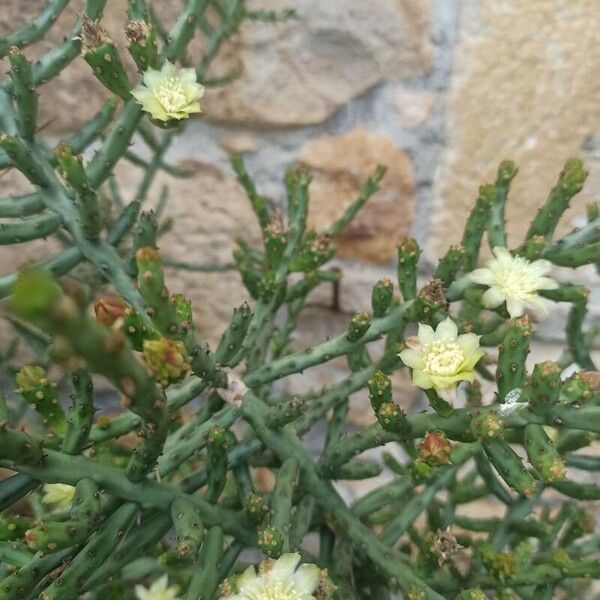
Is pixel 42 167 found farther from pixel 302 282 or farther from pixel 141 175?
pixel 141 175

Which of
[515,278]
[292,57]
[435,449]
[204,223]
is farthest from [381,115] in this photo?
[435,449]

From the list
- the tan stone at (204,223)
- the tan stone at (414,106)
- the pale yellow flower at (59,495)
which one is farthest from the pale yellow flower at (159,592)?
the tan stone at (414,106)

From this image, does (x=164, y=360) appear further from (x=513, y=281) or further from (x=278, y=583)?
(x=513, y=281)

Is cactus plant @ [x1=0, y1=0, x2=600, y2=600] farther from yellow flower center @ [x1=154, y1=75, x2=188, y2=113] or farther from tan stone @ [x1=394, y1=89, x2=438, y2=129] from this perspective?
tan stone @ [x1=394, y1=89, x2=438, y2=129]

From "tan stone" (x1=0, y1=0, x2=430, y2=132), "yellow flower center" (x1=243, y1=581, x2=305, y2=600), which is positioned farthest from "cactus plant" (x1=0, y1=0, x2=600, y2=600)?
"tan stone" (x1=0, y1=0, x2=430, y2=132)

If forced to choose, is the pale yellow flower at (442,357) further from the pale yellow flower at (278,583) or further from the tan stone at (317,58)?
the tan stone at (317,58)
